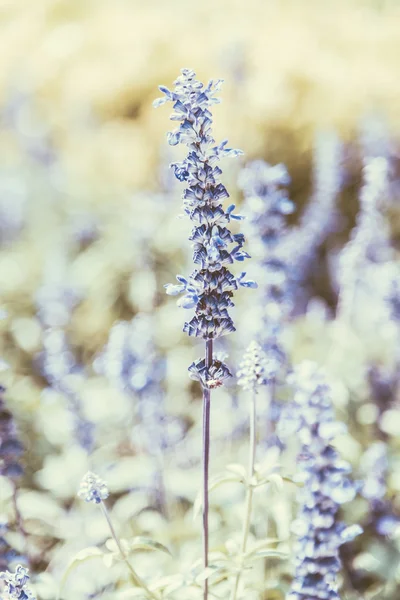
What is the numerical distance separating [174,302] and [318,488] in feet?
11.2

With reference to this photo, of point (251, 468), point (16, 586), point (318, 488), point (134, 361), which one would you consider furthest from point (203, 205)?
point (134, 361)

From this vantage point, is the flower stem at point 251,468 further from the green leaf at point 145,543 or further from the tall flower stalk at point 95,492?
the tall flower stalk at point 95,492

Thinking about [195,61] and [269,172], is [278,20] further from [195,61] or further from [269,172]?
[269,172]

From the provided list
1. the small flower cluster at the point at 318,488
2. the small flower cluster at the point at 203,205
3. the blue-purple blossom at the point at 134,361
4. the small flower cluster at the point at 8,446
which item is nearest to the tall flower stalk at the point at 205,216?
the small flower cluster at the point at 203,205

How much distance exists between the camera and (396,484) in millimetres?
3965

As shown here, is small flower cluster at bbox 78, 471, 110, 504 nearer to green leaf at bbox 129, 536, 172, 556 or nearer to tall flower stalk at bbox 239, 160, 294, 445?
green leaf at bbox 129, 536, 172, 556

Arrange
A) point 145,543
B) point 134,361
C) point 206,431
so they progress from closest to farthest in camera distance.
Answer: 1. point 206,431
2. point 145,543
3. point 134,361

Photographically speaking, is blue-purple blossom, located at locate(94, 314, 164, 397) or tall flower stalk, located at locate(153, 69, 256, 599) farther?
blue-purple blossom, located at locate(94, 314, 164, 397)

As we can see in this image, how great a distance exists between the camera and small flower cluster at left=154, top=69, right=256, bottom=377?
202 cm

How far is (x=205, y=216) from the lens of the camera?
2.08 m

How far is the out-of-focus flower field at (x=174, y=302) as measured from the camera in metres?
3.51

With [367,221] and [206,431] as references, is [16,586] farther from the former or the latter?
[367,221]

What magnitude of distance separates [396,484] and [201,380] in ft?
7.52

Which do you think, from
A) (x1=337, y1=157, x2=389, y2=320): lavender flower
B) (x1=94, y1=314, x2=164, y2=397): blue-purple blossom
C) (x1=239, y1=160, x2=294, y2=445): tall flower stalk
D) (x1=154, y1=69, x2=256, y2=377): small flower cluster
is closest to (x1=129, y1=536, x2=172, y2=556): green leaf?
(x1=154, y1=69, x2=256, y2=377): small flower cluster
